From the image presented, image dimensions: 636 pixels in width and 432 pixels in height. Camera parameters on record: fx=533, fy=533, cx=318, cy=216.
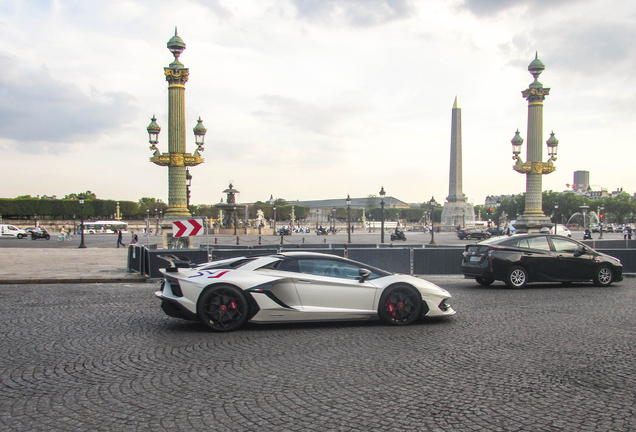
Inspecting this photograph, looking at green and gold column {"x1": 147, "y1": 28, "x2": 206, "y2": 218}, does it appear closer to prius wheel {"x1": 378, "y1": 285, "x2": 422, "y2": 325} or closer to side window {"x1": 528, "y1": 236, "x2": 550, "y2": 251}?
side window {"x1": 528, "y1": 236, "x2": 550, "y2": 251}

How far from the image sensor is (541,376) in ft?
17.7

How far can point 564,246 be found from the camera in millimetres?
13930

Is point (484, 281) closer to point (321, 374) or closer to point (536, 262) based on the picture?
point (536, 262)

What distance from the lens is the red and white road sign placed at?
625 inches

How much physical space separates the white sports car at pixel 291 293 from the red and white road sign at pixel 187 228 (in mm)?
7542

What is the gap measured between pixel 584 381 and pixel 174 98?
28.6 m

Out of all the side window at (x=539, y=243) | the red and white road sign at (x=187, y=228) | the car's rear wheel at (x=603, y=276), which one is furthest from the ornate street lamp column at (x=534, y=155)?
the red and white road sign at (x=187, y=228)

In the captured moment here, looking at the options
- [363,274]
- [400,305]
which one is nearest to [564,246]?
[400,305]

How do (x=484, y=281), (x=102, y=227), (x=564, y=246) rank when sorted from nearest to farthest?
(x=564, y=246), (x=484, y=281), (x=102, y=227)

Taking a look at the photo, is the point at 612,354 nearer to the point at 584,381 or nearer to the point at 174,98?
the point at 584,381

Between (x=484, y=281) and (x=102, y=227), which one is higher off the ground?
(x=484, y=281)

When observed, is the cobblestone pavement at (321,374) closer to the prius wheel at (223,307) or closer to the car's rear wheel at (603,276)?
the prius wheel at (223,307)

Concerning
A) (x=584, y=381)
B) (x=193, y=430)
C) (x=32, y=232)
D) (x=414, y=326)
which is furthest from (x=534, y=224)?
(x=32, y=232)

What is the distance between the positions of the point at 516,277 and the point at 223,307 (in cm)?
854
